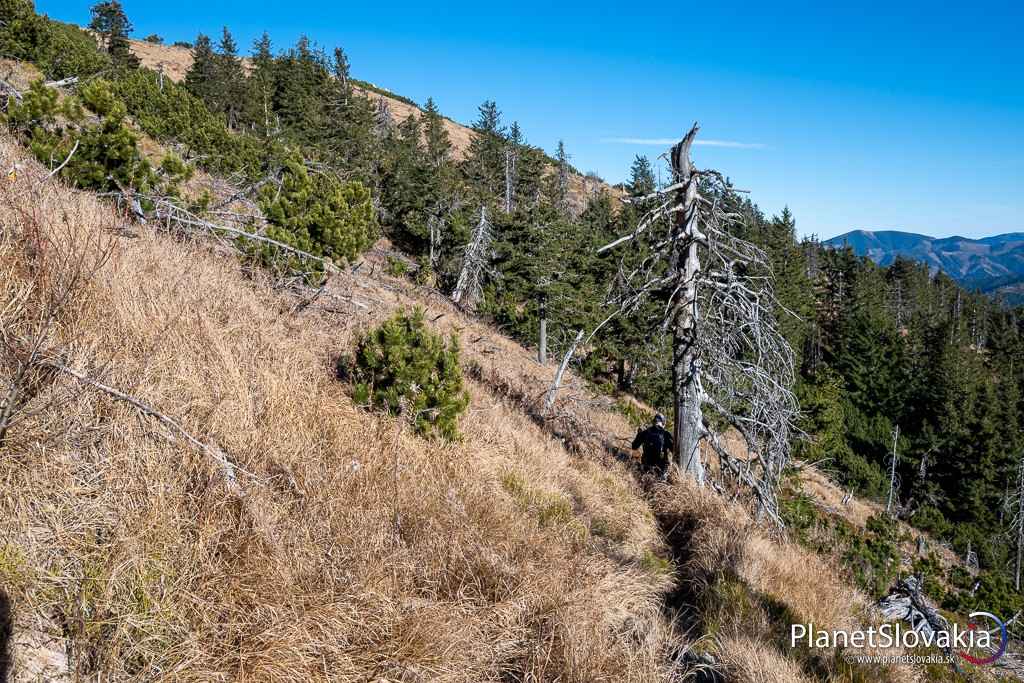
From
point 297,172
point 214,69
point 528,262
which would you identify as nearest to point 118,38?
point 214,69

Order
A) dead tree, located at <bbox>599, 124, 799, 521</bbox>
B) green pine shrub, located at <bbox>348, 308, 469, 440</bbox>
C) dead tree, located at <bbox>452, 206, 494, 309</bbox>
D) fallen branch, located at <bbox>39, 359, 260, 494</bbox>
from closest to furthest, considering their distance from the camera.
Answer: fallen branch, located at <bbox>39, 359, 260, 494</bbox>
green pine shrub, located at <bbox>348, 308, 469, 440</bbox>
dead tree, located at <bbox>599, 124, 799, 521</bbox>
dead tree, located at <bbox>452, 206, 494, 309</bbox>

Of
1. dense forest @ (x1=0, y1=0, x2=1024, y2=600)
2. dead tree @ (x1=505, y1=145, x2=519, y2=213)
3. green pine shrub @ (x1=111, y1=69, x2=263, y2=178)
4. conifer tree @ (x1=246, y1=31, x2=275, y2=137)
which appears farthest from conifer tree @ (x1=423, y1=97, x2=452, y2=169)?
green pine shrub @ (x1=111, y1=69, x2=263, y2=178)

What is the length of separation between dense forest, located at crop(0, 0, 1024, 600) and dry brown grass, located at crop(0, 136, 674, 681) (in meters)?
2.81

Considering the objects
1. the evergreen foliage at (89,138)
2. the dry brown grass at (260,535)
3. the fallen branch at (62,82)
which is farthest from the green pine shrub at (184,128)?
the dry brown grass at (260,535)

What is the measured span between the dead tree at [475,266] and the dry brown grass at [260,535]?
17.8 meters

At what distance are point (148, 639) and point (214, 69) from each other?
142 feet

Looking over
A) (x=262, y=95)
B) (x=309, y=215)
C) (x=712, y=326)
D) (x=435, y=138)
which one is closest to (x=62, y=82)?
(x=309, y=215)

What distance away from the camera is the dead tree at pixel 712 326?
6711mm

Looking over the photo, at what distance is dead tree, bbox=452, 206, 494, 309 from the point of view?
2231cm

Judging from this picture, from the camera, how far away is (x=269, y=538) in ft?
8.84

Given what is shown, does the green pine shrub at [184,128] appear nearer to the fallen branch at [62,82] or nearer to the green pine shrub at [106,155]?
the fallen branch at [62,82]

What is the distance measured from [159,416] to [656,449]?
233 inches

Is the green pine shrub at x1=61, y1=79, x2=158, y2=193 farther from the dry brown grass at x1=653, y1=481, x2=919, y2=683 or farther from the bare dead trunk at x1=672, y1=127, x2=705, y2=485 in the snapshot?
the dry brown grass at x1=653, y1=481, x2=919, y2=683

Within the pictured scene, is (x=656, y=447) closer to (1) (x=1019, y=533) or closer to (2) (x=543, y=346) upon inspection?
(2) (x=543, y=346)
